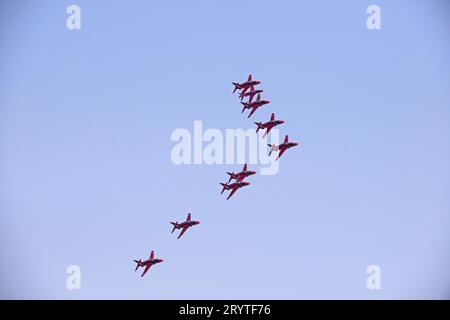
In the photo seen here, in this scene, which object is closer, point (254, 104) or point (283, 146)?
point (283, 146)

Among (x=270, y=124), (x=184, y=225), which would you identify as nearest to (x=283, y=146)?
(x=270, y=124)

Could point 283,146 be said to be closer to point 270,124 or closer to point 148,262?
point 270,124

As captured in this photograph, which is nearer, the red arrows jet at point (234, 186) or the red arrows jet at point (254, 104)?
the red arrows jet at point (234, 186)

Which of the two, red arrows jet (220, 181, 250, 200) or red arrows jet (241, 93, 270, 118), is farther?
red arrows jet (241, 93, 270, 118)

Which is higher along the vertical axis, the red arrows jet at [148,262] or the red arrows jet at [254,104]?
the red arrows jet at [254,104]

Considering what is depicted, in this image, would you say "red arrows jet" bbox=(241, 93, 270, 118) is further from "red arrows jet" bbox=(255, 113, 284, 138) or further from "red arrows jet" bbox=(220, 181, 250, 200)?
"red arrows jet" bbox=(220, 181, 250, 200)

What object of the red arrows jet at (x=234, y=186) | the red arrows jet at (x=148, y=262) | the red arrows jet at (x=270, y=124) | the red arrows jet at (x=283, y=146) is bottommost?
the red arrows jet at (x=148, y=262)

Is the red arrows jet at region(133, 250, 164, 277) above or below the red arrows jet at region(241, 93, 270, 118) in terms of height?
below

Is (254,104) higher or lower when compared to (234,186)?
higher

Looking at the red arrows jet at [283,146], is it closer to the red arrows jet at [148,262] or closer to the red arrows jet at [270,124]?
the red arrows jet at [270,124]

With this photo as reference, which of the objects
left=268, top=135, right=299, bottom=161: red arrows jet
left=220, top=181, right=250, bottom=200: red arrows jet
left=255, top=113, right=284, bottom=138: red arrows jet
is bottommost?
left=220, top=181, right=250, bottom=200: red arrows jet

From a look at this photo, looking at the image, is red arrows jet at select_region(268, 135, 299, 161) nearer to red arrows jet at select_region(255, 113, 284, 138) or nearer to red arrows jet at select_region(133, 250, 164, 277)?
red arrows jet at select_region(255, 113, 284, 138)
